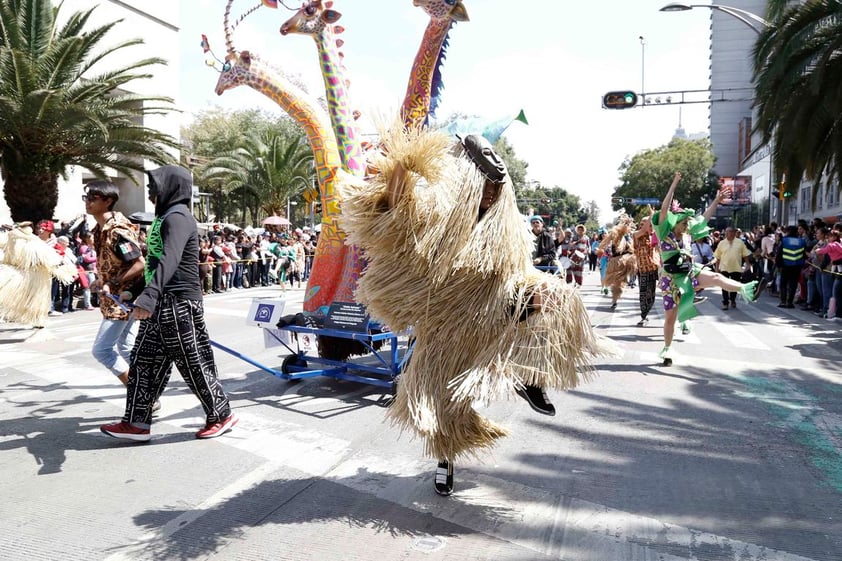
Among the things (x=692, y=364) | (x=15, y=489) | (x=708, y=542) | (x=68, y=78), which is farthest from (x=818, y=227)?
(x=68, y=78)

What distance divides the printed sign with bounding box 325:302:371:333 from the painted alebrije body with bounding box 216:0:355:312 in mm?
107

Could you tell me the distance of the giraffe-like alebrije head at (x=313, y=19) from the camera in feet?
20.8

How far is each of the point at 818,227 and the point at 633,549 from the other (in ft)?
45.1

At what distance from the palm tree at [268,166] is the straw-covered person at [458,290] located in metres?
29.8

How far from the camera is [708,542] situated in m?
3.19

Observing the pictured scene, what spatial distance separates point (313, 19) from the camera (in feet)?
20.9

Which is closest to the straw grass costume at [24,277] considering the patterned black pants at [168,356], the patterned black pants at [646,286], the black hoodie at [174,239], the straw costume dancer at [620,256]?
the patterned black pants at [168,356]

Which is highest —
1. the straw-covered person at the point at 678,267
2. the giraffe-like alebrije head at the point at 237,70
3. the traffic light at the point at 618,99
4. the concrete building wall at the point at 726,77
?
the concrete building wall at the point at 726,77

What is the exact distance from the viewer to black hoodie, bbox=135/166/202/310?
435 centimetres

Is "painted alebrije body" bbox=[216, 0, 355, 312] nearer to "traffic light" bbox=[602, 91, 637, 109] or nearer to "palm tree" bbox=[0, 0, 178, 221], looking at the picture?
"palm tree" bbox=[0, 0, 178, 221]

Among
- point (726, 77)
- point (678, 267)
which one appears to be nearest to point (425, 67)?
point (678, 267)

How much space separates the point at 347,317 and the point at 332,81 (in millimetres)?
2437

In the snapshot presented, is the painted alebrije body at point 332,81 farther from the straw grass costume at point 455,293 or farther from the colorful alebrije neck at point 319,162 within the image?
the straw grass costume at point 455,293

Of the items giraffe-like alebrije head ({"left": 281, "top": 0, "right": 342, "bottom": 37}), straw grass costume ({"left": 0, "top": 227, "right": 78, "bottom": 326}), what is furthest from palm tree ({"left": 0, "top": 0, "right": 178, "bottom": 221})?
giraffe-like alebrije head ({"left": 281, "top": 0, "right": 342, "bottom": 37})
